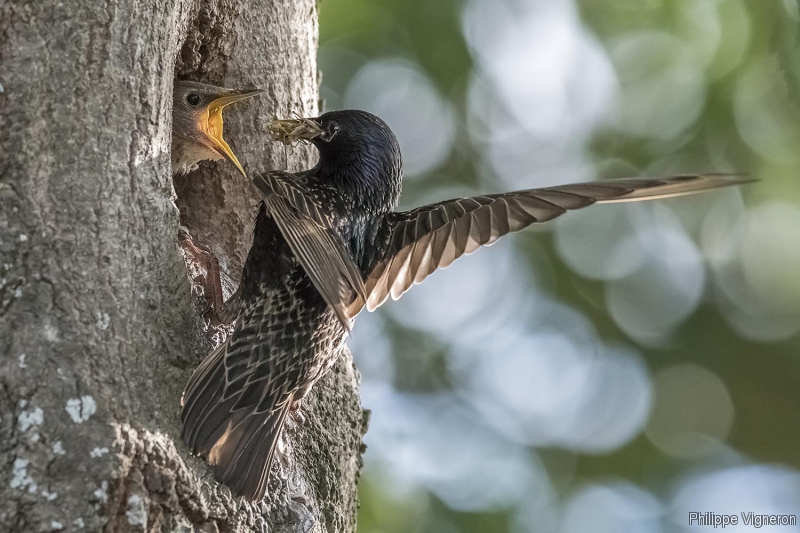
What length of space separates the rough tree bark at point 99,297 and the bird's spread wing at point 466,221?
0.75 meters

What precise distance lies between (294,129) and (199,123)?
1.92ft

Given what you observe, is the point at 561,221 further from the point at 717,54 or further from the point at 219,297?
the point at 219,297

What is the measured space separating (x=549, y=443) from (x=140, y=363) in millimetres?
4309

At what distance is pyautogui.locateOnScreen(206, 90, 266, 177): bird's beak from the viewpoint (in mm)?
4098

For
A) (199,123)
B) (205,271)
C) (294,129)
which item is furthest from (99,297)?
(199,123)

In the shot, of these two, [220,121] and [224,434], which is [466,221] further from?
[220,121]

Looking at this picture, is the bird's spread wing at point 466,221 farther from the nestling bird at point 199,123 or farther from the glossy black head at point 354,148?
the nestling bird at point 199,123

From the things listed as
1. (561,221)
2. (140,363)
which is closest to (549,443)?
(561,221)

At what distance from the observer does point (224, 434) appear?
3.04 metres

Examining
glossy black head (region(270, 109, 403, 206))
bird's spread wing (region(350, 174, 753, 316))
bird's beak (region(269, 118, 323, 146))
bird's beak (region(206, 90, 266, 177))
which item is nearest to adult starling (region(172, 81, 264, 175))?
bird's beak (region(206, 90, 266, 177))

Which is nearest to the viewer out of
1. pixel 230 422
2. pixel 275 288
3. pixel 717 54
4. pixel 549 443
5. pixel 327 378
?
pixel 230 422

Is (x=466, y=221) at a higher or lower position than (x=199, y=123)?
lower

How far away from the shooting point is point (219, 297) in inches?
138

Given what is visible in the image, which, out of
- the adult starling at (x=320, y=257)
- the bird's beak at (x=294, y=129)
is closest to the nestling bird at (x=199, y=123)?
the bird's beak at (x=294, y=129)
